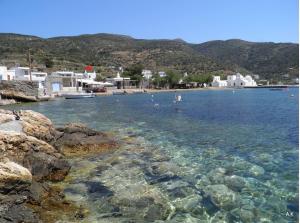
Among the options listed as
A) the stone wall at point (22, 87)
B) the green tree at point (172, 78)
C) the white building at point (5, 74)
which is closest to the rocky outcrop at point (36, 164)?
the stone wall at point (22, 87)

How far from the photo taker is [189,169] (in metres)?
16.1

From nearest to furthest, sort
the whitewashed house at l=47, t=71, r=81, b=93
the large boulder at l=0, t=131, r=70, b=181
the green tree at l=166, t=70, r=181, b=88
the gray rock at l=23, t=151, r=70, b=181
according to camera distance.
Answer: the large boulder at l=0, t=131, r=70, b=181 < the gray rock at l=23, t=151, r=70, b=181 < the whitewashed house at l=47, t=71, r=81, b=93 < the green tree at l=166, t=70, r=181, b=88

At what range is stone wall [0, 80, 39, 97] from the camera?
69750 mm

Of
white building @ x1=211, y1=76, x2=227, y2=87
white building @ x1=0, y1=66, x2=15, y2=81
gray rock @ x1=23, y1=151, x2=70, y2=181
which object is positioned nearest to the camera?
gray rock @ x1=23, y1=151, x2=70, y2=181

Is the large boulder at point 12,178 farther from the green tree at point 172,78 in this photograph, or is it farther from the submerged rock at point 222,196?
the green tree at point 172,78

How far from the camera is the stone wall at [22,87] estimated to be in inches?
2746

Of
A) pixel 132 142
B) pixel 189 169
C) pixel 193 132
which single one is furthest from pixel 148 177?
pixel 193 132

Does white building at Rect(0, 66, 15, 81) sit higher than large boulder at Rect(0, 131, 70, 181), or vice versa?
white building at Rect(0, 66, 15, 81)

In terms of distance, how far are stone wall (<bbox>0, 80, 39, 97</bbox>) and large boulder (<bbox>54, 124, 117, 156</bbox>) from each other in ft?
170

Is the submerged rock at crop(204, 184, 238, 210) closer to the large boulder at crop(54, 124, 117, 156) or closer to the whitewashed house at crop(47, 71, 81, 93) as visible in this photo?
the large boulder at crop(54, 124, 117, 156)

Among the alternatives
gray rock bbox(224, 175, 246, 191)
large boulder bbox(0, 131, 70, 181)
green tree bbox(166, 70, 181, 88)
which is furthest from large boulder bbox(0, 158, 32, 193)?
green tree bbox(166, 70, 181, 88)

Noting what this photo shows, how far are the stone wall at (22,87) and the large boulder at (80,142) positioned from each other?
51.8m

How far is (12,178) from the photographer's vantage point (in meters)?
10.8

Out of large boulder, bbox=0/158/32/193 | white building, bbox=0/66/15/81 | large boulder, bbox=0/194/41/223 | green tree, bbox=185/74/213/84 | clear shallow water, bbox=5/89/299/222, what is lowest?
clear shallow water, bbox=5/89/299/222
